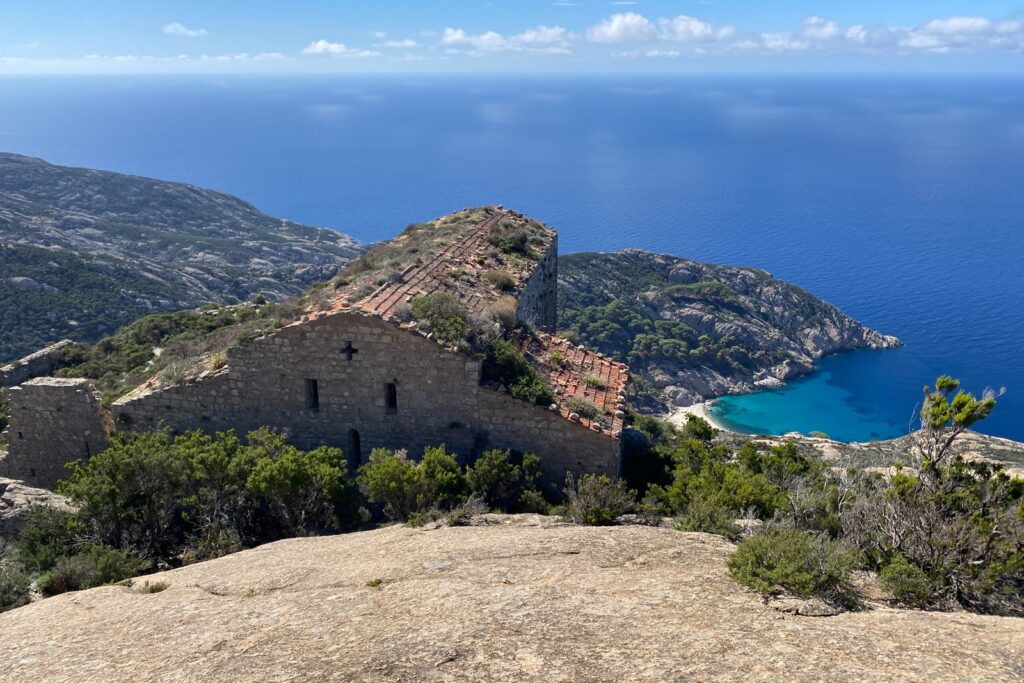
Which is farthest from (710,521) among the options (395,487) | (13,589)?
(13,589)

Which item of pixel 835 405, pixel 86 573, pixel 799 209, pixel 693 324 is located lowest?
pixel 835 405

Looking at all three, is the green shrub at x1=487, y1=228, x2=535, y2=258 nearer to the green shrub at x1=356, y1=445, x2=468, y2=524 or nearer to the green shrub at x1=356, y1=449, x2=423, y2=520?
the green shrub at x1=356, y1=445, x2=468, y2=524

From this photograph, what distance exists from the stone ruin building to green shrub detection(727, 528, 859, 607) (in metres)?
5.17

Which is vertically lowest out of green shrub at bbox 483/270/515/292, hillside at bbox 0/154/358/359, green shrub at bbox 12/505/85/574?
hillside at bbox 0/154/358/359

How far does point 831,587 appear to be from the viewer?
773 centimetres

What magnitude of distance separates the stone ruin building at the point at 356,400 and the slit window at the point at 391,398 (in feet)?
0.07

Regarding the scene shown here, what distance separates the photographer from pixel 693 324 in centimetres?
5631

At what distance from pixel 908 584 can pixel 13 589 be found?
37.0 ft

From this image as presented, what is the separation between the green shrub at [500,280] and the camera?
1784 centimetres

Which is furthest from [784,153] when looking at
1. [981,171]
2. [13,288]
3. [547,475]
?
[547,475]

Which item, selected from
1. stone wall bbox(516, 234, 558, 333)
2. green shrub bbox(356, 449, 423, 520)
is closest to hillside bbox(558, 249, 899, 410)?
stone wall bbox(516, 234, 558, 333)

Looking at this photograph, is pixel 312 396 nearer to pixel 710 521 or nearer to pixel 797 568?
pixel 710 521

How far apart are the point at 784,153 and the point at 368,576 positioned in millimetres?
182988

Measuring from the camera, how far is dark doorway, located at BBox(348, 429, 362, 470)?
14328 mm
